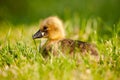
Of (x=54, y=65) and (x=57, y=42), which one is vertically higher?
(x=57, y=42)

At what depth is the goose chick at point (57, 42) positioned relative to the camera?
5.09m

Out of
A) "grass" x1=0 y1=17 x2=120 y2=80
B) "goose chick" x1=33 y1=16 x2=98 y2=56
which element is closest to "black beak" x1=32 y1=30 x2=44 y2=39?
"goose chick" x1=33 y1=16 x2=98 y2=56

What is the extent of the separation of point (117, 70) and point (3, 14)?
589 centimetres

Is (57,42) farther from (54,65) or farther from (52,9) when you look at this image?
(52,9)

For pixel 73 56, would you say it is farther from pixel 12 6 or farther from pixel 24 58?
pixel 12 6

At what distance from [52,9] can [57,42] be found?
579 cm

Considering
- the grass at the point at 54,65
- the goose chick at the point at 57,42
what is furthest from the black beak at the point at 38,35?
the grass at the point at 54,65

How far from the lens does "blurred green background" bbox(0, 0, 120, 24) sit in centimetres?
1001

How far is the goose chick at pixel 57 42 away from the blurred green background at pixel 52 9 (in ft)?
11.5

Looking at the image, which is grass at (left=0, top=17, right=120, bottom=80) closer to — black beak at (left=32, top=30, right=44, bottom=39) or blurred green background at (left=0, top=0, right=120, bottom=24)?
black beak at (left=32, top=30, right=44, bottom=39)

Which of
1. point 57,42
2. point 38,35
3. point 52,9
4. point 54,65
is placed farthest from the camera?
point 52,9

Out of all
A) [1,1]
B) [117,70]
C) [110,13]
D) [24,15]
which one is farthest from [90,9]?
[117,70]

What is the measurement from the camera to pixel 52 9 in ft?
36.9

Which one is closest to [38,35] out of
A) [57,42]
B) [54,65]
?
[57,42]
